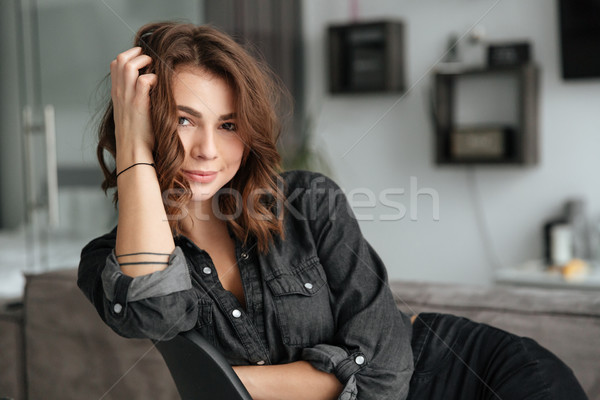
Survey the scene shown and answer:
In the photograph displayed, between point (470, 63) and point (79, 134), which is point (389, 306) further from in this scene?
point (470, 63)

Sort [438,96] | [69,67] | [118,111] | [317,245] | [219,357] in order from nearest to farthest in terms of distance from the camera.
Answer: [219,357] < [118,111] < [317,245] < [69,67] < [438,96]

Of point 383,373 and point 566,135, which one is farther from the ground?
point 566,135

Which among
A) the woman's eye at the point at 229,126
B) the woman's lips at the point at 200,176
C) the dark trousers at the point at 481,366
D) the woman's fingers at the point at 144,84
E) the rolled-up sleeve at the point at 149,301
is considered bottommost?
the dark trousers at the point at 481,366

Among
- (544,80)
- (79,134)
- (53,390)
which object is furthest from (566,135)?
(53,390)

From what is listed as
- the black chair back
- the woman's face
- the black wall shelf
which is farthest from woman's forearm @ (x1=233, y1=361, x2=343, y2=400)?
the black wall shelf

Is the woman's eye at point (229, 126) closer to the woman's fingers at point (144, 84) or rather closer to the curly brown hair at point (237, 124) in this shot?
the curly brown hair at point (237, 124)

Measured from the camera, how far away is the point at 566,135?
3213mm

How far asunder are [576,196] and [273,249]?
2.37m

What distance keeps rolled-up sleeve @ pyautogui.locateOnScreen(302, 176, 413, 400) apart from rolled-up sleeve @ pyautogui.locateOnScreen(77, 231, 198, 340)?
0.24 metres

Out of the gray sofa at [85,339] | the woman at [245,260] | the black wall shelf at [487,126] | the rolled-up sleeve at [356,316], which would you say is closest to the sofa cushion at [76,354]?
the gray sofa at [85,339]

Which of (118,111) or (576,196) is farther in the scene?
(576,196)

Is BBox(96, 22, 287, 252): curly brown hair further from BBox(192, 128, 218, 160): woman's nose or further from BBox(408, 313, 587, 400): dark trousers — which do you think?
BBox(408, 313, 587, 400): dark trousers

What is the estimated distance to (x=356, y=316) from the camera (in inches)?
46.5

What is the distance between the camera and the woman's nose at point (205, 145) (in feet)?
3.78
